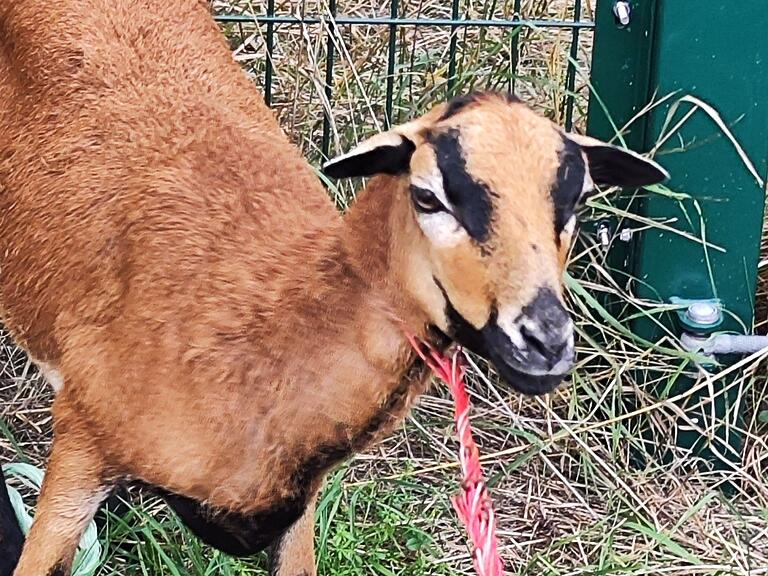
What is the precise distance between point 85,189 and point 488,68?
1.88m

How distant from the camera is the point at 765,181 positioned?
3.70m

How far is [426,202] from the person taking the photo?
217 cm

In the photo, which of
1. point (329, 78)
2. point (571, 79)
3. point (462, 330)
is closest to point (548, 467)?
point (571, 79)

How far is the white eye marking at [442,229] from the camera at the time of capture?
6.96ft

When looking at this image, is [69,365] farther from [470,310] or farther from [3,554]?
[470,310]

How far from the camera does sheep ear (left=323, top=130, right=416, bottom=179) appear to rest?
2.22 m

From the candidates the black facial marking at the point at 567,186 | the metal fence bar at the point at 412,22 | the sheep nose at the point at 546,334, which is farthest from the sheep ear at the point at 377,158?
the metal fence bar at the point at 412,22

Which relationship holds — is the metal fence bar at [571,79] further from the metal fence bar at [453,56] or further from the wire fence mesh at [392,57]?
the metal fence bar at [453,56]

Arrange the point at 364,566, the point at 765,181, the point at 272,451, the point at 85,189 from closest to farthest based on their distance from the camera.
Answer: the point at 272,451 → the point at 85,189 → the point at 364,566 → the point at 765,181

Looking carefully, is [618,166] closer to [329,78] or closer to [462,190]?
[462,190]

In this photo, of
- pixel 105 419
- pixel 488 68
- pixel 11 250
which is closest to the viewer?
pixel 105 419

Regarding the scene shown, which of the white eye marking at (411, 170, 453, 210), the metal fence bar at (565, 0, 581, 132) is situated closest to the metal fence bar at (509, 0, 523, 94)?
the metal fence bar at (565, 0, 581, 132)

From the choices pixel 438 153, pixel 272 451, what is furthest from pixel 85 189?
pixel 438 153

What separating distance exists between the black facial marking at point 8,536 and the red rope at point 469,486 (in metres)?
1.34
